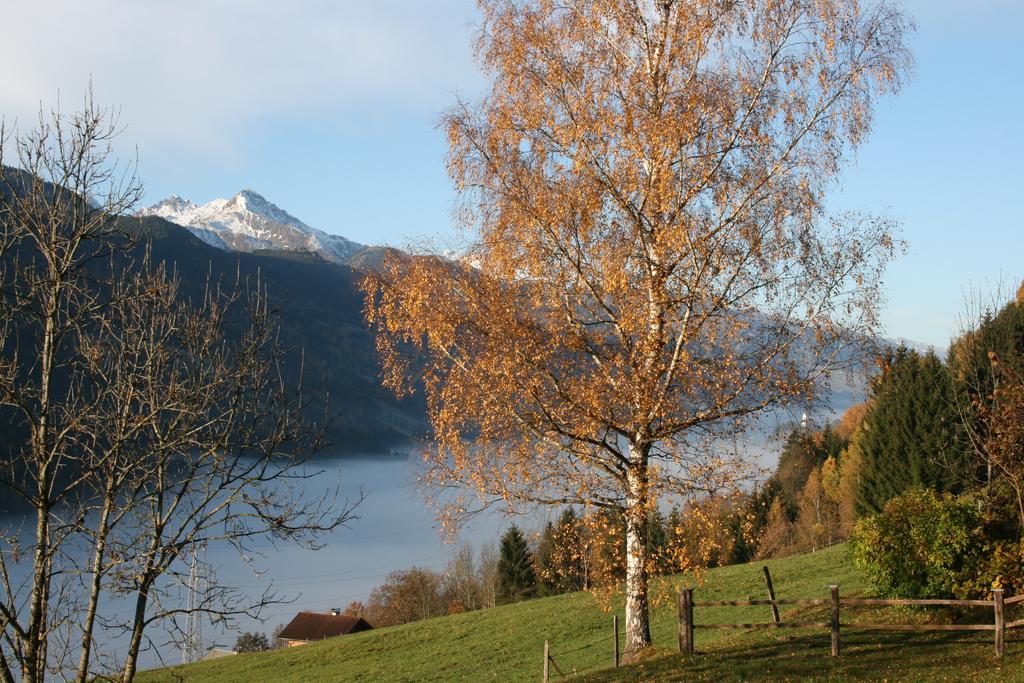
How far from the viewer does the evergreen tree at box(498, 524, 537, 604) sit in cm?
5847

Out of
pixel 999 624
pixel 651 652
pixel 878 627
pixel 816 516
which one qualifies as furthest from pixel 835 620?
pixel 816 516

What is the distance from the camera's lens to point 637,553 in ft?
41.6

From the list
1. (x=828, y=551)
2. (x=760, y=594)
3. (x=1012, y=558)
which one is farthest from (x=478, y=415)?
(x=828, y=551)

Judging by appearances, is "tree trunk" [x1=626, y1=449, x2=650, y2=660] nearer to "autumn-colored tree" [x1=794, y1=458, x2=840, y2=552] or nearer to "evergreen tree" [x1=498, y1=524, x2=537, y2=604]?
"evergreen tree" [x1=498, y1=524, x2=537, y2=604]

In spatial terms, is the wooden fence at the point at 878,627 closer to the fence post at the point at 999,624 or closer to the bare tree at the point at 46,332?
the fence post at the point at 999,624

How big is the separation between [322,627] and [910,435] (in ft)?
142

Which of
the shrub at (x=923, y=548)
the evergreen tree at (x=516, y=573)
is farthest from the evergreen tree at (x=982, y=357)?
the evergreen tree at (x=516, y=573)

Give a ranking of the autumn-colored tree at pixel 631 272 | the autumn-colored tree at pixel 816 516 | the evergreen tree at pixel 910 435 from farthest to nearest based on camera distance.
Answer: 1. the autumn-colored tree at pixel 816 516
2. the evergreen tree at pixel 910 435
3. the autumn-colored tree at pixel 631 272

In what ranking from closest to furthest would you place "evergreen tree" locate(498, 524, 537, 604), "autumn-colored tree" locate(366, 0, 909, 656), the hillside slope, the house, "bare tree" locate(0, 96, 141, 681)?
"bare tree" locate(0, 96, 141, 681)
"autumn-colored tree" locate(366, 0, 909, 656)
the hillside slope
"evergreen tree" locate(498, 524, 537, 604)
the house

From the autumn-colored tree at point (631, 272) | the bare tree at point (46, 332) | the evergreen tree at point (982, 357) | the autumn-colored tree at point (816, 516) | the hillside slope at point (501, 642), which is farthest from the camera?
the autumn-colored tree at point (816, 516)

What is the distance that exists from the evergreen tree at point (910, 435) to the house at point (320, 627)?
123 feet

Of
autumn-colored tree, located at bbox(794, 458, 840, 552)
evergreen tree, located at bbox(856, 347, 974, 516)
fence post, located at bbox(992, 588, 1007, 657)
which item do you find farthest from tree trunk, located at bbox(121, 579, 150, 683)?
autumn-colored tree, located at bbox(794, 458, 840, 552)

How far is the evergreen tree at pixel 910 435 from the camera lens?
36656mm

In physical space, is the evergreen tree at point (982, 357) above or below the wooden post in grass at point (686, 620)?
above
